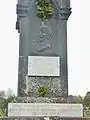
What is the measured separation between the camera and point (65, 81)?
9.98m

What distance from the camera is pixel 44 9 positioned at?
10.4 m

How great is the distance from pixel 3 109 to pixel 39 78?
4.12 ft

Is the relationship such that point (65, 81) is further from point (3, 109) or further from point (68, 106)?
point (3, 109)

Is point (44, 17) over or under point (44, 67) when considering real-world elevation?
over

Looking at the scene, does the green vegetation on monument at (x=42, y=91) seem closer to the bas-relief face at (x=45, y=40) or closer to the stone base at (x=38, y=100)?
the stone base at (x=38, y=100)

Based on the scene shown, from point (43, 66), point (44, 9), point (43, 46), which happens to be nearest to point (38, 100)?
point (43, 66)

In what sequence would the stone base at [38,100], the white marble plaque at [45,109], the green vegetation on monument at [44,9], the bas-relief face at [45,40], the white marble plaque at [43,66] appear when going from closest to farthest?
the white marble plaque at [45,109] → the stone base at [38,100] → the white marble plaque at [43,66] → the bas-relief face at [45,40] → the green vegetation on monument at [44,9]

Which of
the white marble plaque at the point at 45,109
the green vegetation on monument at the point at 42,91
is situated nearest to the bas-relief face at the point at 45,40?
the green vegetation on monument at the point at 42,91

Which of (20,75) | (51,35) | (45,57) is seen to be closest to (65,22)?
(51,35)

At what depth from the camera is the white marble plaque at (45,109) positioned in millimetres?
8812

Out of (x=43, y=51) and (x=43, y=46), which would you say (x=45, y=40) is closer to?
(x=43, y=46)

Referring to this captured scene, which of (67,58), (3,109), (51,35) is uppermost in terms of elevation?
(51,35)

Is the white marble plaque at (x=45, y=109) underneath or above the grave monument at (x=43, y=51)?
underneath

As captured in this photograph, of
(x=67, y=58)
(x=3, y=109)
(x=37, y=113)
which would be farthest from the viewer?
(x=67, y=58)
